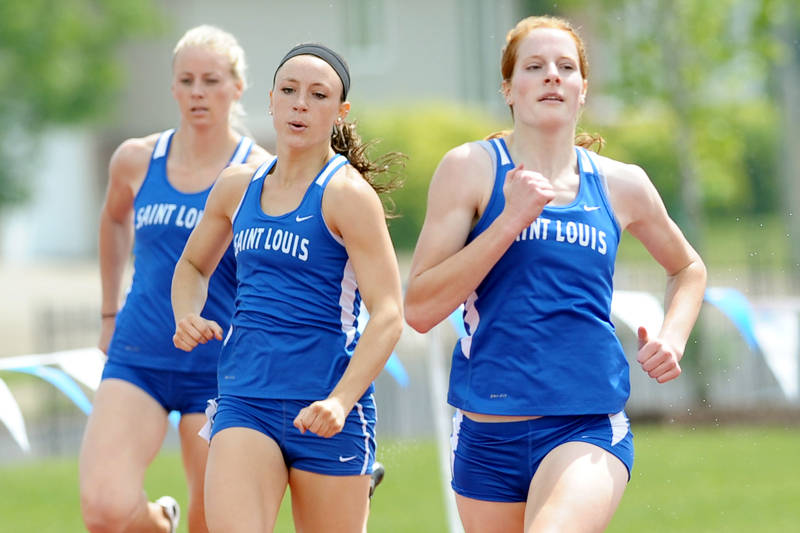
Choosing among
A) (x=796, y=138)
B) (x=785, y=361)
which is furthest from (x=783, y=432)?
(x=785, y=361)

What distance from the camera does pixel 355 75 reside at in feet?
112

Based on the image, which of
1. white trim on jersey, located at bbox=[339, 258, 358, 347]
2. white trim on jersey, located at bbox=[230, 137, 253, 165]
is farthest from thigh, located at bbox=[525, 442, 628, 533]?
white trim on jersey, located at bbox=[230, 137, 253, 165]

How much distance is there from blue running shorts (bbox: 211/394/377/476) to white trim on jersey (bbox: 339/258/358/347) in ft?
0.82

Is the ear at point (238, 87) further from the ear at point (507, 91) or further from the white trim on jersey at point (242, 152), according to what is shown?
the ear at point (507, 91)

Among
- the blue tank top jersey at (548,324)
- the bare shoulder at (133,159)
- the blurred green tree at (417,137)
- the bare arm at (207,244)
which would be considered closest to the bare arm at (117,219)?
the bare shoulder at (133,159)

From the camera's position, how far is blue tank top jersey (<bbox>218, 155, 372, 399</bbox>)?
452cm

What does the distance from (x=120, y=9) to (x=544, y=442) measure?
20.4 metres

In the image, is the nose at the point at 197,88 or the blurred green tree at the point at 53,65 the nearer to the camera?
the nose at the point at 197,88

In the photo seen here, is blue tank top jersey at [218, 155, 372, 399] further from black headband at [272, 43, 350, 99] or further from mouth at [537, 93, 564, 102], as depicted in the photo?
mouth at [537, 93, 564, 102]

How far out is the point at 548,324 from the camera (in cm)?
436

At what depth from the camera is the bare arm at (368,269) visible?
439 cm

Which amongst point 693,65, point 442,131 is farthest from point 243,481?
point 442,131

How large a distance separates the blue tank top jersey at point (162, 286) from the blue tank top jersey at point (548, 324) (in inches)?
57.2

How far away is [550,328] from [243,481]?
107cm
